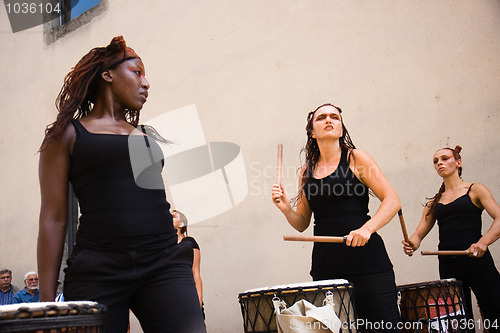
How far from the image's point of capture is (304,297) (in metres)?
2.27

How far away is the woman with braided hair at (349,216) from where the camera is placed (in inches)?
93.5

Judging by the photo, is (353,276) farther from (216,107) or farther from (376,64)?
(216,107)

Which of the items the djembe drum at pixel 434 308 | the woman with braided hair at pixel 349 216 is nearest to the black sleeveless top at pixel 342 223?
the woman with braided hair at pixel 349 216

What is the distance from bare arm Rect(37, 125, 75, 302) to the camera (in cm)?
152

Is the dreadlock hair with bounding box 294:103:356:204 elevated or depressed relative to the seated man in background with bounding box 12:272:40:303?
elevated

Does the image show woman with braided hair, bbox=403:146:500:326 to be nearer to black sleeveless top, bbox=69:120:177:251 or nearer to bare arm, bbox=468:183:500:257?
bare arm, bbox=468:183:500:257

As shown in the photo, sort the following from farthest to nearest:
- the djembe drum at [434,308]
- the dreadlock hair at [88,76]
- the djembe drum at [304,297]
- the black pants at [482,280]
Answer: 1. the black pants at [482,280]
2. the djembe drum at [434,308]
3. the djembe drum at [304,297]
4. the dreadlock hair at [88,76]

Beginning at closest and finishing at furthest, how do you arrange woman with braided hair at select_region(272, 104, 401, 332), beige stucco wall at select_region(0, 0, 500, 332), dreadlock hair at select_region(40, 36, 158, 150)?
dreadlock hair at select_region(40, 36, 158, 150), woman with braided hair at select_region(272, 104, 401, 332), beige stucco wall at select_region(0, 0, 500, 332)

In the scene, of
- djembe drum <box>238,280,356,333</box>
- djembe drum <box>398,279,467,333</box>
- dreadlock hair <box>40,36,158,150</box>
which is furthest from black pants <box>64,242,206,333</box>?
djembe drum <box>398,279,467,333</box>

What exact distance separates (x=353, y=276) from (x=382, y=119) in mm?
2651

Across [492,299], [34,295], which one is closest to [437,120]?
[492,299]

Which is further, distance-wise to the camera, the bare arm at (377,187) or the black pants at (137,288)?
the bare arm at (377,187)

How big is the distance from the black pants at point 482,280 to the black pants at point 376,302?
1.29 metres

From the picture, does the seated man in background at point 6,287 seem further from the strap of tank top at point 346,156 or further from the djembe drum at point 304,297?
the strap of tank top at point 346,156
